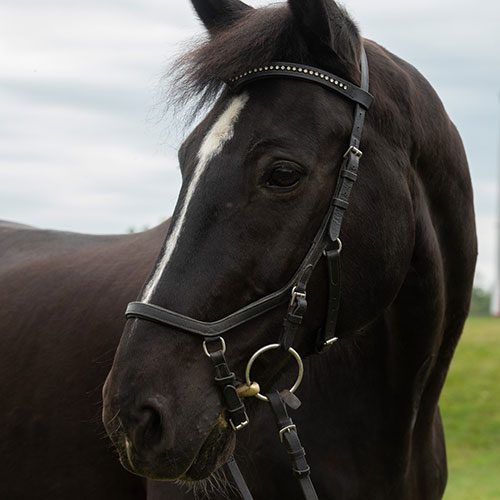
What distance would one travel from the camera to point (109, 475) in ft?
15.3

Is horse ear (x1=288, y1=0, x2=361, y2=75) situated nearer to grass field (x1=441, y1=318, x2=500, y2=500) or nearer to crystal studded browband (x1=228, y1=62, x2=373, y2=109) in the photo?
crystal studded browband (x1=228, y1=62, x2=373, y2=109)

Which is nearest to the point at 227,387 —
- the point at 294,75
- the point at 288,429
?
the point at 288,429

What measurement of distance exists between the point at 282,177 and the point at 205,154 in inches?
11.6

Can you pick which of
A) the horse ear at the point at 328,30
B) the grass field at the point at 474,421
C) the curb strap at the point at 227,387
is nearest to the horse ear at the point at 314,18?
the horse ear at the point at 328,30

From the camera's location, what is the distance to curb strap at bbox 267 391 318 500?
385 cm

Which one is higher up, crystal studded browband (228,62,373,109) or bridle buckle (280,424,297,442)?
crystal studded browband (228,62,373,109)

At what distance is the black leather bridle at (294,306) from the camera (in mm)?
3387

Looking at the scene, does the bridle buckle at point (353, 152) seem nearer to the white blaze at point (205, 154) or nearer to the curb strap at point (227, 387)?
the white blaze at point (205, 154)

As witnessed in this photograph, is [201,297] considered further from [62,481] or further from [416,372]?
[62,481]

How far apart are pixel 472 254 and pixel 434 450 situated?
0.97 meters

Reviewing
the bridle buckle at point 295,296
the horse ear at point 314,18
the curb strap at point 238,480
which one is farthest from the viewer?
the curb strap at point 238,480

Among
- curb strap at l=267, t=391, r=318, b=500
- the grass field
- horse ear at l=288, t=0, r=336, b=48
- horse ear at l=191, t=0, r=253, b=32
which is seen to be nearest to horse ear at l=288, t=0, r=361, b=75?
horse ear at l=288, t=0, r=336, b=48

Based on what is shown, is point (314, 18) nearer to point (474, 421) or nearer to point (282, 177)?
point (282, 177)

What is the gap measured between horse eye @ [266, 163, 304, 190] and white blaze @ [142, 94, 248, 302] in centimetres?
21
